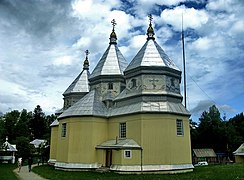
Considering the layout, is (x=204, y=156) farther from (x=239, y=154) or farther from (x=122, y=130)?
(x=122, y=130)

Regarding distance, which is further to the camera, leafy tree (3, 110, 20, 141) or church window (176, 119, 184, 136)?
leafy tree (3, 110, 20, 141)

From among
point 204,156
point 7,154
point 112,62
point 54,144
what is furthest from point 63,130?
point 204,156

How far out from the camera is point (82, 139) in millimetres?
26078

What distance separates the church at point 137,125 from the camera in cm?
2364

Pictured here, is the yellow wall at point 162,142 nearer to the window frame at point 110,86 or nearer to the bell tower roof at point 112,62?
the window frame at point 110,86

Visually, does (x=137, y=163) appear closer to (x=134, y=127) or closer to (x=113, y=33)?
(x=134, y=127)

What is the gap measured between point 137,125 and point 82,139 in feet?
18.1

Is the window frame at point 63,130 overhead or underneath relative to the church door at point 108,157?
overhead

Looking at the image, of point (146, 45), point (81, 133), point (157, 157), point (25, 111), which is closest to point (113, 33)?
point (146, 45)

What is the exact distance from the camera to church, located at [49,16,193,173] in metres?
23.6

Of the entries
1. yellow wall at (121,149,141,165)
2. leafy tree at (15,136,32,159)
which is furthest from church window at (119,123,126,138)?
leafy tree at (15,136,32,159)

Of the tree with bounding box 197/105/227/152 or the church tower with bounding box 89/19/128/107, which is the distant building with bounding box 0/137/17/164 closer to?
the church tower with bounding box 89/19/128/107

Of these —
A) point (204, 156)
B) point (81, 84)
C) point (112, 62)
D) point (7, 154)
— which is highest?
point (112, 62)

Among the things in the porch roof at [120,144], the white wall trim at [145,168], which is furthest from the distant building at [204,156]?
the white wall trim at [145,168]
